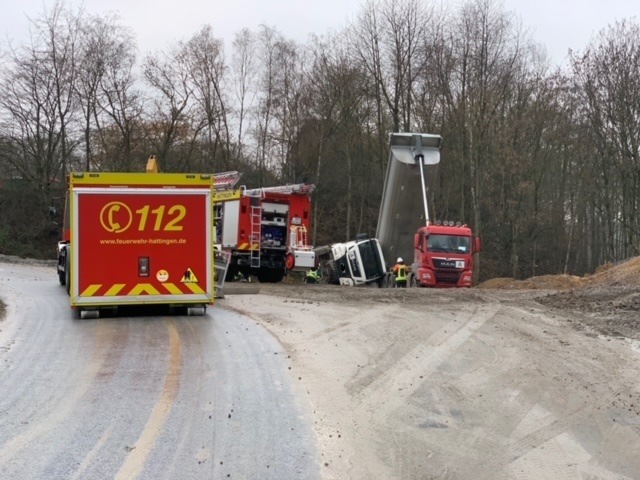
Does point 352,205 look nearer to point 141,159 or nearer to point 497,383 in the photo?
point 141,159

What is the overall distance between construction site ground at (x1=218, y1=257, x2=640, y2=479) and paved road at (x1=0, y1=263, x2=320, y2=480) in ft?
1.35

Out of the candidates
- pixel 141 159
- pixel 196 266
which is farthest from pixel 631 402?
pixel 141 159

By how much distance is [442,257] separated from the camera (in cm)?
2659

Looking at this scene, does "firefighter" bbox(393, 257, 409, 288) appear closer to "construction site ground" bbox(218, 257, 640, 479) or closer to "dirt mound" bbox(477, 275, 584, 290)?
"dirt mound" bbox(477, 275, 584, 290)

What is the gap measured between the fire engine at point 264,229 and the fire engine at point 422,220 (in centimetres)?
343

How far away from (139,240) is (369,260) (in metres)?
15.2

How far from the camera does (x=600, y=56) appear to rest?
38.4 meters

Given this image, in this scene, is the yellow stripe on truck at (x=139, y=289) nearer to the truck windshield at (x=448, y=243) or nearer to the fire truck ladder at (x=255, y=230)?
the fire truck ladder at (x=255, y=230)

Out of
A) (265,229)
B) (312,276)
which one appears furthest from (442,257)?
(265,229)

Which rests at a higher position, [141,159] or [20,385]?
[141,159]

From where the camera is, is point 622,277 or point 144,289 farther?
point 622,277

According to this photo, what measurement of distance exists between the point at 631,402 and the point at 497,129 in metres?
37.2

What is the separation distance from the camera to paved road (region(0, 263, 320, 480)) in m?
5.68

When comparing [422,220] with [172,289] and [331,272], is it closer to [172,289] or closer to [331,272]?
[331,272]
